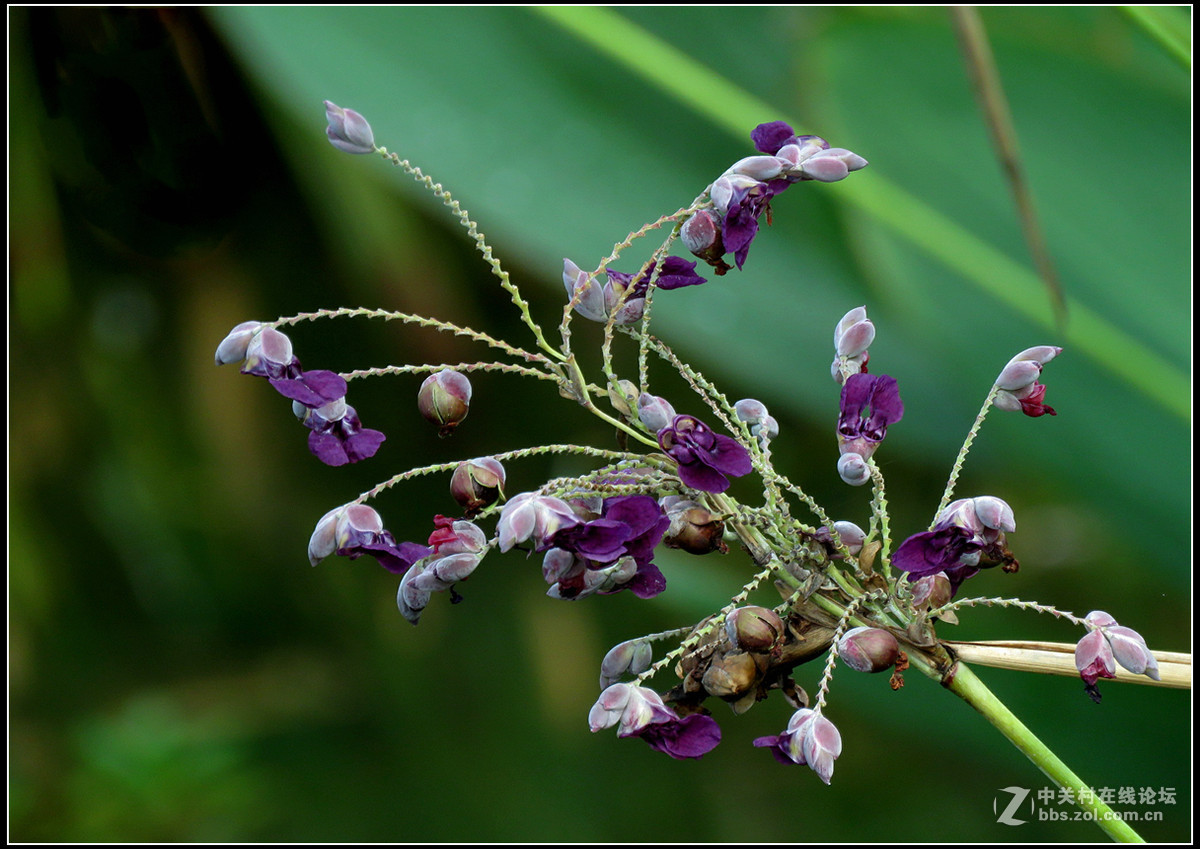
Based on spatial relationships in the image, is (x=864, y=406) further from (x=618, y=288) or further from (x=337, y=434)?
(x=337, y=434)

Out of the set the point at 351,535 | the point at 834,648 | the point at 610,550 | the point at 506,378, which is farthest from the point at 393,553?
the point at 506,378

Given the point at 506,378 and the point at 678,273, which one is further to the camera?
the point at 506,378

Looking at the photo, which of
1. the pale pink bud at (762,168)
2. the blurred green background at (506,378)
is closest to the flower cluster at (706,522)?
the pale pink bud at (762,168)

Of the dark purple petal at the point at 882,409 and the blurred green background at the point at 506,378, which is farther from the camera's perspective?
the blurred green background at the point at 506,378

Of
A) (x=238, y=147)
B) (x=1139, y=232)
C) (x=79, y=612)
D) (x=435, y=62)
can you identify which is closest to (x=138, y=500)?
(x=79, y=612)

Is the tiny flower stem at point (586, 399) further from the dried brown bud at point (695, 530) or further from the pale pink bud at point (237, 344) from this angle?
the pale pink bud at point (237, 344)

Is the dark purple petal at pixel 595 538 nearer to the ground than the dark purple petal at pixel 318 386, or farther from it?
nearer to the ground
